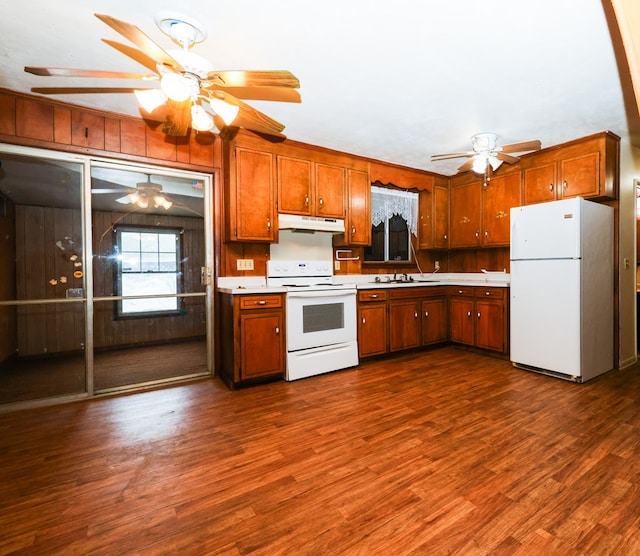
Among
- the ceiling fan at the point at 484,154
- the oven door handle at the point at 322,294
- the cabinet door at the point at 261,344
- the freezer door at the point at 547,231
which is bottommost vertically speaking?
Result: the cabinet door at the point at 261,344

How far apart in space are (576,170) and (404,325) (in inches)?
98.0

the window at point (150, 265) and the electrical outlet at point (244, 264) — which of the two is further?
the electrical outlet at point (244, 264)

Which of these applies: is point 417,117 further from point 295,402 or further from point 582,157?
point 295,402

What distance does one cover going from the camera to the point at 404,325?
4125mm

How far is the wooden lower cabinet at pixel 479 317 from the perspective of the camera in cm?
389

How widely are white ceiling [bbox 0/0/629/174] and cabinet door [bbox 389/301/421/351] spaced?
2.04 meters

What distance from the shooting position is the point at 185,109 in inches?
86.3

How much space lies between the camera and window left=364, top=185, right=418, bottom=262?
178 inches

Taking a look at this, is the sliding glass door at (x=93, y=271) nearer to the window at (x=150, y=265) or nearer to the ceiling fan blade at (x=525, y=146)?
the window at (x=150, y=265)

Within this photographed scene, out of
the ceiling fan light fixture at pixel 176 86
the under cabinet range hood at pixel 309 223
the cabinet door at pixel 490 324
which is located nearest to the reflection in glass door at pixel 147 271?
the under cabinet range hood at pixel 309 223

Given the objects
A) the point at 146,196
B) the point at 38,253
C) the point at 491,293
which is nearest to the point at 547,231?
the point at 491,293

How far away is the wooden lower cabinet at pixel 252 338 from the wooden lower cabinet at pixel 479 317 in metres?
2.47

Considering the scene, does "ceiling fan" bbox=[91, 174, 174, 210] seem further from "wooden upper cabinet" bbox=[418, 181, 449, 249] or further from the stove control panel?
"wooden upper cabinet" bbox=[418, 181, 449, 249]

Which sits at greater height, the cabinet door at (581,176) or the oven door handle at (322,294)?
the cabinet door at (581,176)
